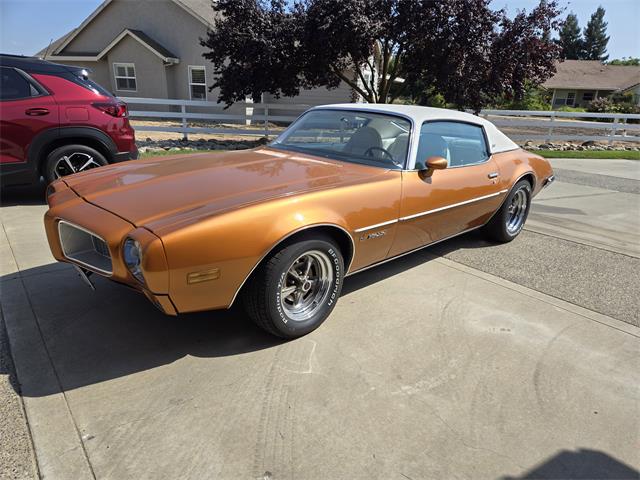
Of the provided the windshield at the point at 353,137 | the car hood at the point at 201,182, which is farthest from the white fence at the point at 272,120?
the car hood at the point at 201,182

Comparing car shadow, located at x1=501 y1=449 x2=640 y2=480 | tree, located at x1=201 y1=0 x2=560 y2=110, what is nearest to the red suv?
car shadow, located at x1=501 y1=449 x2=640 y2=480

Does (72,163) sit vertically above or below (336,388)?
above

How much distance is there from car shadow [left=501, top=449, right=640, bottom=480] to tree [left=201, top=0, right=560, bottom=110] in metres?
10.9

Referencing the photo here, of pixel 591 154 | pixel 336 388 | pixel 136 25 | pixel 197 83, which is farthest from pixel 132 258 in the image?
pixel 136 25

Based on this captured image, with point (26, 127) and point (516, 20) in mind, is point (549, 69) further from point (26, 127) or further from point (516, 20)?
point (26, 127)

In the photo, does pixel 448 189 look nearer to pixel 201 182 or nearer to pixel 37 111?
pixel 201 182

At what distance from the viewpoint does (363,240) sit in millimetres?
3189

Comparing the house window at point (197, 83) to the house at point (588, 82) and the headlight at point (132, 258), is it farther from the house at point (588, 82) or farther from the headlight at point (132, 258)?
the house at point (588, 82)

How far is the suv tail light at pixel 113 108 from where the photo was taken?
589 centimetres

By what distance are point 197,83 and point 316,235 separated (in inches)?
780

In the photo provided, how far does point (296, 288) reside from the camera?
299 centimetres

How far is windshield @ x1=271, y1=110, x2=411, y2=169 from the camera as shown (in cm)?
369

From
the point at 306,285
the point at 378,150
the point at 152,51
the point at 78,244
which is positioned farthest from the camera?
the point at 152,51

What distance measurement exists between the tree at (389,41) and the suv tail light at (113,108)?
6.47m
